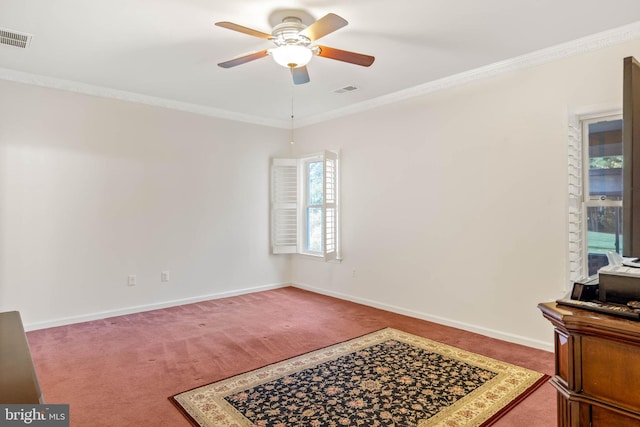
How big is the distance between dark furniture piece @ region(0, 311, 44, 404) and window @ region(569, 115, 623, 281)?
3.68 metres

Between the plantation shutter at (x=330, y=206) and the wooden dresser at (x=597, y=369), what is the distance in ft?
13.1

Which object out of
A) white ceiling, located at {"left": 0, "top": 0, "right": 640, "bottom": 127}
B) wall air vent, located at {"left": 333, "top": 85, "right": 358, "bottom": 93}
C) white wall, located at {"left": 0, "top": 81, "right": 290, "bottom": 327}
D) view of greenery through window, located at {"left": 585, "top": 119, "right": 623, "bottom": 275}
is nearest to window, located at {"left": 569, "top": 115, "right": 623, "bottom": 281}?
view of greenery through window, located at {"left": 585, "top": 119, "right": 623, "bottom": 275}

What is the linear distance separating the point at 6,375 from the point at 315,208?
16.2 ft

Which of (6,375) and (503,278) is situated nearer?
(6,375)

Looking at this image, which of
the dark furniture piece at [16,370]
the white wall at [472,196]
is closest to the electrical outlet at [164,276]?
the white wall at [472,196]

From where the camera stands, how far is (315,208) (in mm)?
5965

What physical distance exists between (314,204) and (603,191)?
3708mm

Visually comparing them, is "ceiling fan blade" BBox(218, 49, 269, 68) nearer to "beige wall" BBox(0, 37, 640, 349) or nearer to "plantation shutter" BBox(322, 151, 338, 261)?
"beige wall" BBox(0, 37, 640, 349)

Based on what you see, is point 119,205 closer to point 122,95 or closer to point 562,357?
point 122,95

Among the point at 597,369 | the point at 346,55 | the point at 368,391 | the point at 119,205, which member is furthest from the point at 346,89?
the point at 597,369

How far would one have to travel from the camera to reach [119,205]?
4.52 meters

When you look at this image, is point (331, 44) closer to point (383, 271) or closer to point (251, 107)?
point (251, 107)

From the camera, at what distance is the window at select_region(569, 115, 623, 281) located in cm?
315

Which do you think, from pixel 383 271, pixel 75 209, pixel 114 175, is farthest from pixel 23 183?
pixel 383 271
